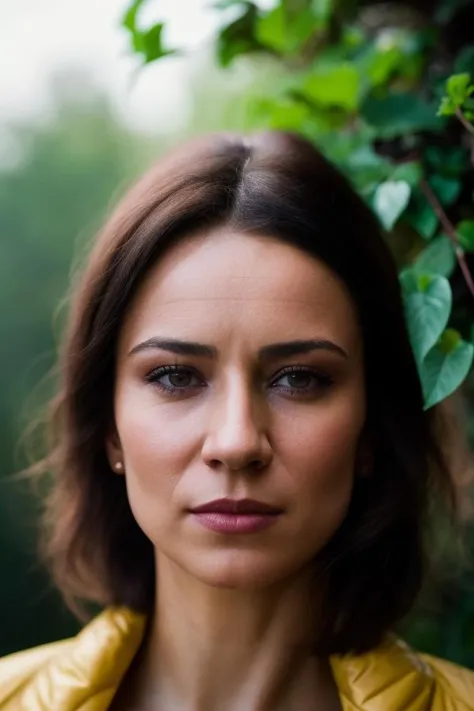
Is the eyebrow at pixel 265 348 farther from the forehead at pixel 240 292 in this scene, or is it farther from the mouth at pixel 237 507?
the mouth at pixel 237 507

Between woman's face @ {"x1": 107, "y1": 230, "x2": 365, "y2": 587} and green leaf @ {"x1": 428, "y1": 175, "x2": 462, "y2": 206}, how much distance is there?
36 cm

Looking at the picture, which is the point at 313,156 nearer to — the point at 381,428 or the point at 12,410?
the point at 381,428

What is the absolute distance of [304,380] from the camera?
1222 mm

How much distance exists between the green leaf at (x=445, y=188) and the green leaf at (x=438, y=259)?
8 cm

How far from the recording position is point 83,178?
2863 mm

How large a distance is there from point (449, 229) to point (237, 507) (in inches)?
23.8

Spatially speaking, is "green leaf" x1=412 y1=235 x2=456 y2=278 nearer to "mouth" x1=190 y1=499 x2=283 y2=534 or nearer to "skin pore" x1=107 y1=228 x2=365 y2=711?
"skin pore" x1=107 y1=228 x2=365 y2=711

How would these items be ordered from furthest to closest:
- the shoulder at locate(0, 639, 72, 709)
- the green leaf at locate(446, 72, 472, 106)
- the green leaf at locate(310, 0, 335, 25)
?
1. the green leaf at locate(310, 0, 335, 25)
2. the shoulder at locate(0, 639, 72, 709)
3. the green leaf at locate(446, 72, 472, 106)

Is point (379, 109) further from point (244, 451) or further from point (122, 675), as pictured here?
point (122, 675)

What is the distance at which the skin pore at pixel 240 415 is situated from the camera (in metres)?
1.18

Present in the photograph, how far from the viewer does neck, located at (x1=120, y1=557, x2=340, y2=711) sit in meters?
1.32

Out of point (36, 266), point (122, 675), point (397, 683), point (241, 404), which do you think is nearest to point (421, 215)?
point (241, 404)

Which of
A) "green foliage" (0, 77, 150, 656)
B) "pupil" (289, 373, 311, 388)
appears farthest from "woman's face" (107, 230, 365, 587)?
"green foliage" (0, 77, 150, 656)

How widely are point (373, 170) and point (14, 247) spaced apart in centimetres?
135
